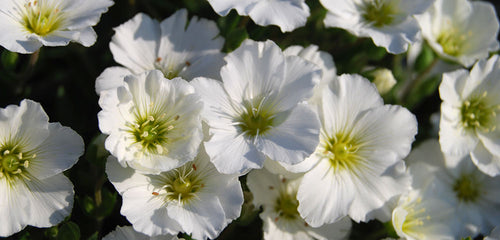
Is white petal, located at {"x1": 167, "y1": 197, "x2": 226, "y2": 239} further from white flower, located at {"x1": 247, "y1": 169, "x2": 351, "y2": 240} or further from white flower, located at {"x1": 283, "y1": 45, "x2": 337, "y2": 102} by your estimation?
white flower, located at {"x1": 283, "y1": 45, "x2": 337, "y2": 102}

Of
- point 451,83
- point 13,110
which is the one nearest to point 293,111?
point 451,83

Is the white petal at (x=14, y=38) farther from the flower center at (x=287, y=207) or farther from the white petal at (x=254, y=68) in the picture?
the flower center at (x=287, y=207)

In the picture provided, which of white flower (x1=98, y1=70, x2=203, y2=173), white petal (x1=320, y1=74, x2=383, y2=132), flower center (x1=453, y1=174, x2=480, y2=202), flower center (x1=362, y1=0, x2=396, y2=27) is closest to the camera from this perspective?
white flower (x1=98, y1=70, x2=203, y2=173)

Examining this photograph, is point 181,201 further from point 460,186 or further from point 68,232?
point 460,186

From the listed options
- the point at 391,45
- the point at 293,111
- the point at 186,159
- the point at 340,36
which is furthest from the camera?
the point at 340,36

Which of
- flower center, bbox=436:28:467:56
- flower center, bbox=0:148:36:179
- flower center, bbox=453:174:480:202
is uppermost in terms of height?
flower center, bbox=0:148:36:179

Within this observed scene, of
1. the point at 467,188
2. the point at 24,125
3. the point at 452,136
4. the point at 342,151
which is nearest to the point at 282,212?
the point at 342,151

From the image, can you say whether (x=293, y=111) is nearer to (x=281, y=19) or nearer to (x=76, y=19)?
(x=281, y=19)

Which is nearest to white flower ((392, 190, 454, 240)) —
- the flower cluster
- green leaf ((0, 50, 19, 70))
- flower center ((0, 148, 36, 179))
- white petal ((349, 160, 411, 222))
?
the flower cluster
